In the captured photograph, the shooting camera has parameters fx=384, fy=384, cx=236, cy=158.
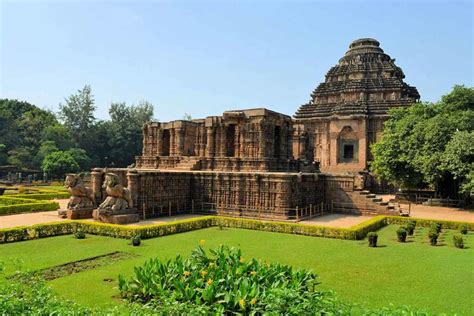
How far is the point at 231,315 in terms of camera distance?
5.74 meters

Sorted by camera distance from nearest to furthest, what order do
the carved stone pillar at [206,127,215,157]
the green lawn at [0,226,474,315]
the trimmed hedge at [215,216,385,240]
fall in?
the green lawn at [0,226,474,315], the trimmed hedge at [215,216,385,240], the carved stone pillar at [206,127,215,157]

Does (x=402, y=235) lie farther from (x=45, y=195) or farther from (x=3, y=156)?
(x=3, y=156)

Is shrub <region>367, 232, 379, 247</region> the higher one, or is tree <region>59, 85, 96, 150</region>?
tree <region>59, 85, 96, 150</region>

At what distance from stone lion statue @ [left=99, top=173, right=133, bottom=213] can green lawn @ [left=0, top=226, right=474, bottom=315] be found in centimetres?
235

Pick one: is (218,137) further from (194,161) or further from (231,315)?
(231,315)

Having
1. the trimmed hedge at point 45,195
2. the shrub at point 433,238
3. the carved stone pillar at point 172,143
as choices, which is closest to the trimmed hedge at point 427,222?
the shrub at point 433,238

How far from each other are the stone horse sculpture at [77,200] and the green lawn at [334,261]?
3453 mm

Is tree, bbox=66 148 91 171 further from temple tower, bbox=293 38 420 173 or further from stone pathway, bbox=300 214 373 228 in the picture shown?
stone pathway, bbox=300 214 373 228

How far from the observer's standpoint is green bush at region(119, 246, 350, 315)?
5004mm

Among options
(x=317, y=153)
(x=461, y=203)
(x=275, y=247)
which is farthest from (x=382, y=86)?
(x=275, y=247)

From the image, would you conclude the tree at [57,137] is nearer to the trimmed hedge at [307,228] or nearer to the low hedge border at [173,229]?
the low hedge border at [173,229]

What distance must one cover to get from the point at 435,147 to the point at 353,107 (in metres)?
13.4

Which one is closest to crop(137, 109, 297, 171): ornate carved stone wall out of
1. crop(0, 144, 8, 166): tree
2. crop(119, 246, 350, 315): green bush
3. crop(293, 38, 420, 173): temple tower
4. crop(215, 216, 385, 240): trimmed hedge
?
crop(215, 216, 385, 240): trimmed hedge

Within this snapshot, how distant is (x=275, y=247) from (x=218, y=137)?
1318 cm
